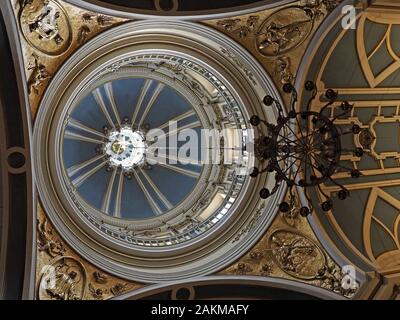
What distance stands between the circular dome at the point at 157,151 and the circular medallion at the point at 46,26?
14.9 inches

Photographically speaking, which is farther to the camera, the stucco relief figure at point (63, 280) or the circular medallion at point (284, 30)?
the circular medallion at point (284, 30)

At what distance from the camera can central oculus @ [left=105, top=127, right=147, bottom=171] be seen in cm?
1753

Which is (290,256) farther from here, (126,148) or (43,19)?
(126,148)

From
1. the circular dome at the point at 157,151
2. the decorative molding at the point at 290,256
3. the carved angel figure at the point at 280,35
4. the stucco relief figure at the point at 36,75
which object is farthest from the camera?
the decorative molding at the point at 290,256

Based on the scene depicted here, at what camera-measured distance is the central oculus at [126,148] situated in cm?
1753

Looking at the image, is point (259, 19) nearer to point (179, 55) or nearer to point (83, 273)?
point (179, 55)

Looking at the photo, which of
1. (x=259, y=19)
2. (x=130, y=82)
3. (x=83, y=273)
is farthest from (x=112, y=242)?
(x=130, y=82)

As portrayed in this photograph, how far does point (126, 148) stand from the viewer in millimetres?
17594

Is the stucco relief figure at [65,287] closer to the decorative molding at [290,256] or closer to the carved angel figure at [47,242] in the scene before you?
the carved angel figure at [47,242]

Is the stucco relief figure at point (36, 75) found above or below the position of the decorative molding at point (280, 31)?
below

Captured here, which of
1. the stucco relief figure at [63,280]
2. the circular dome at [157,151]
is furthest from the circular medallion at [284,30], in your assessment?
the stucco relief figure at [63,280]

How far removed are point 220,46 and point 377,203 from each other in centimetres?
503

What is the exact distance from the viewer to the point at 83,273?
10.2 meters

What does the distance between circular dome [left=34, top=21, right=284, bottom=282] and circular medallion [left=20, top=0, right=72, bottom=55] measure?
14.9 inches
